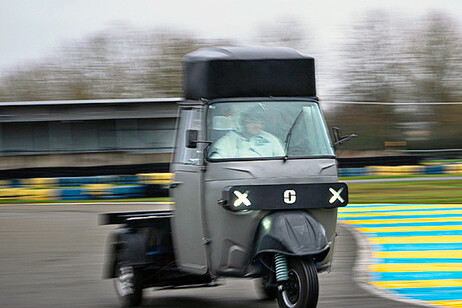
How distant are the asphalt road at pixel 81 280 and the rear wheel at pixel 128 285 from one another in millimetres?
167

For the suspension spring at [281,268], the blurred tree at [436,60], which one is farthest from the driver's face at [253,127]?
the blurred tree at [436,60]

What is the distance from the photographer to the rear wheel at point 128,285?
23.9 feet

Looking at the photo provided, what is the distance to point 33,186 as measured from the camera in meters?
25.9

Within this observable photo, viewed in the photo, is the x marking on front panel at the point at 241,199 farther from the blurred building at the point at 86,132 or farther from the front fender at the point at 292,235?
the blurred building at the point at 86,132

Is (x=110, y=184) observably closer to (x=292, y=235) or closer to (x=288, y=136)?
(x=288, y=136)

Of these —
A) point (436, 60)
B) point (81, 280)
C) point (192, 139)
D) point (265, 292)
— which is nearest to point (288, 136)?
point (192, 139)

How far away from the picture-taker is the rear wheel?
727 centimetres

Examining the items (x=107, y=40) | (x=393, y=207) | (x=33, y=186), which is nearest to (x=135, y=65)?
(x=107, y=40)

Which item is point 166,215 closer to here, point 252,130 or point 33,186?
point 252,130

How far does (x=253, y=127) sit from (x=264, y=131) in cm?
10

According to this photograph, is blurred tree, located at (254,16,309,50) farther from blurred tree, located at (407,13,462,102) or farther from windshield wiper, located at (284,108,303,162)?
windshield wiper, located at (284,108,303,162)

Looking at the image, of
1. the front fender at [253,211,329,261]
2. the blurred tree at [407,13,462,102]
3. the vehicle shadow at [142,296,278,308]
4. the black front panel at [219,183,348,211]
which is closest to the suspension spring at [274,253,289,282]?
the front fender at [253,211,329,261]

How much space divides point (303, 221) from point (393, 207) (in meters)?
12.2

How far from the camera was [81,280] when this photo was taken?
9000 mm
